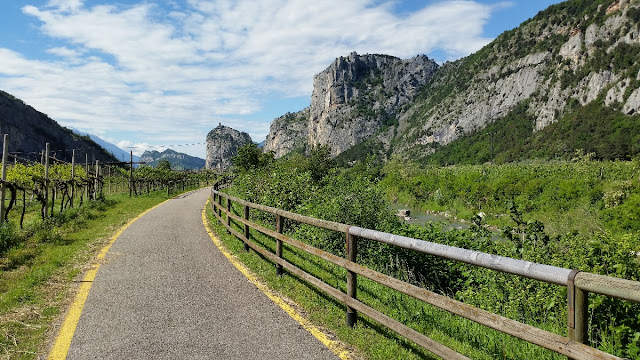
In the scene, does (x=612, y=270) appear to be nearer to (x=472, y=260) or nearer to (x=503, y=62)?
(x=472, y=260)

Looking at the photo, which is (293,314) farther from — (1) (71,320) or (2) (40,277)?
(2) (40,277)

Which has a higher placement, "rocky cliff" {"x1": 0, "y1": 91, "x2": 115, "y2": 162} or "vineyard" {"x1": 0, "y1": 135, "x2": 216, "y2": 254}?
"rocky cliff" {"x1": 0, "y1": 91, "x2": 115, "y2": 162}

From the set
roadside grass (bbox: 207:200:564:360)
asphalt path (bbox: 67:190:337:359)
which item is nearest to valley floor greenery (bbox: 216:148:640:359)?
roadside grass (bbox: 207:200:564:360)

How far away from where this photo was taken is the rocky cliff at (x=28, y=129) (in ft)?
327

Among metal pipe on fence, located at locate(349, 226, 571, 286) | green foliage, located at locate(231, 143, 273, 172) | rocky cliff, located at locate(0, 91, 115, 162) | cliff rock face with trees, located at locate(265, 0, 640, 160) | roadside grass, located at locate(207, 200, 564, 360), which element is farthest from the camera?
cliff rock face with trees, located at locate(265, 0, 640, 160)

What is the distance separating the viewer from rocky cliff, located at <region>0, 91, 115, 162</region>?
99.8 metres

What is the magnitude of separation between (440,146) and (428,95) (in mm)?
54036

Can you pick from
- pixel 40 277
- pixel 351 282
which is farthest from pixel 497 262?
pixel 40 277

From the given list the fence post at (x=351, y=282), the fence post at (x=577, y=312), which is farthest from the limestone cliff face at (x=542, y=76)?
the fence post at (x=577, y=312)

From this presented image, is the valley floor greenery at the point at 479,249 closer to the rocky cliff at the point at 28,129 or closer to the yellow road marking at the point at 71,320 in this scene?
the yellow road marking at the point at 71,320

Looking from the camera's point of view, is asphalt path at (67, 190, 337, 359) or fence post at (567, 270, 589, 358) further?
asphalt path at (67, 190, 337, 359)

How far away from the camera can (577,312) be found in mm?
2221

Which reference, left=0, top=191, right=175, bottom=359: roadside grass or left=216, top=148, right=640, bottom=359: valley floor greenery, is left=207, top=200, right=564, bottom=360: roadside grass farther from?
left=0, top=191, right=175, bottom=359: roadside grass

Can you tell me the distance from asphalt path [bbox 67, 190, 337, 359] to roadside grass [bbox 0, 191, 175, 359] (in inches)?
15.1
